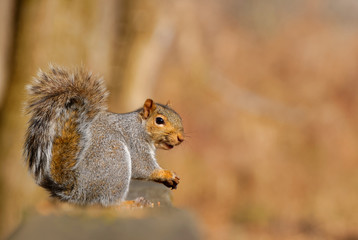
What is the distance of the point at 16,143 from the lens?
5031mm

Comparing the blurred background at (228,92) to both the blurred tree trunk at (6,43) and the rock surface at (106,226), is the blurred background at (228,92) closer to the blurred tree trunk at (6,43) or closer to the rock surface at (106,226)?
the blurred tree trunk at (6,43)

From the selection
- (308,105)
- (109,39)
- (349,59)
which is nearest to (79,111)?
(109,39)

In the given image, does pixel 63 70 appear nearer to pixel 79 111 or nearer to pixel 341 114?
pixel 79 111

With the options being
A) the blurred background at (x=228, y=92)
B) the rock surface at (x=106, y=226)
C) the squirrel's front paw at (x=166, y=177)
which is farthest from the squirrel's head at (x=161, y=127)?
the blurred background at (x=228, y=92)

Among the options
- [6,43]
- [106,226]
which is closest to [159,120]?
[106,226]

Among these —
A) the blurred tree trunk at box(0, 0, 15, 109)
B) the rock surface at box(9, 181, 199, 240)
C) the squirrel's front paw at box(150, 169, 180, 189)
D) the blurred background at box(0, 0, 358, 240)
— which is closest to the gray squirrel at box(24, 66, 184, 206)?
the squirrel's front paw at box(150, 169, 180, 189)

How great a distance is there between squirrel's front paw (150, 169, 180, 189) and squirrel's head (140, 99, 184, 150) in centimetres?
11

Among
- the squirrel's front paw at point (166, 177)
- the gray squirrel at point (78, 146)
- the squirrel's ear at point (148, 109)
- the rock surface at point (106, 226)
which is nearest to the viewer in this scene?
the rock surface at point (106, 226)

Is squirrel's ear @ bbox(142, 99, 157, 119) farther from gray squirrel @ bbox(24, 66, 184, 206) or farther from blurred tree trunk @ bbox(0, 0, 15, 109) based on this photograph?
blurred tree trunk @ bbox(0, 0, 15, 109)

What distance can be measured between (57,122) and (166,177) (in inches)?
14.3

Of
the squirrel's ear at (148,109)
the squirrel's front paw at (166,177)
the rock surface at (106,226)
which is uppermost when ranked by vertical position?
the squirrel's ear at (148,109)

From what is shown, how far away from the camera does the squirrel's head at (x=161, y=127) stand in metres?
1.84

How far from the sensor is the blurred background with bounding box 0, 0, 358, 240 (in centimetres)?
509

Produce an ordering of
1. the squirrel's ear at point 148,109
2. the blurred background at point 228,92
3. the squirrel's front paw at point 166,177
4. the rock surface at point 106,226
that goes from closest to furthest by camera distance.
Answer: the rock surface at point 106,226, the squirrel's front paw at point 166,177, the squirrel's ear at point 148,109, the blurred background at point 228,92
